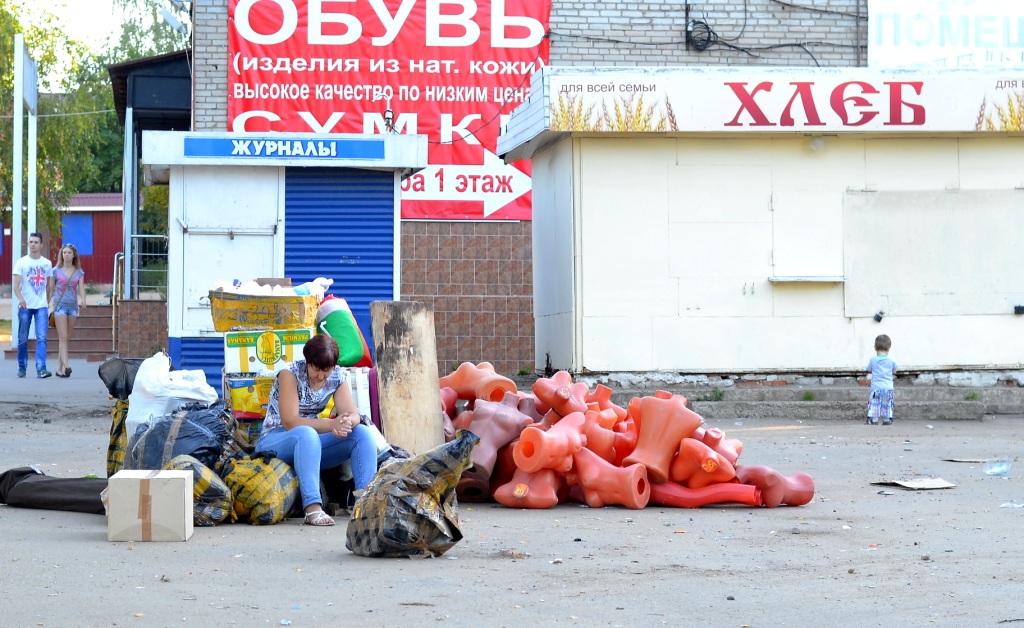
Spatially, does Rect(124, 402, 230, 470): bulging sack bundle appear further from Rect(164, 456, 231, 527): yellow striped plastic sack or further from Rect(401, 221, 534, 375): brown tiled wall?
Rect(401, 221, 534, 375): brown tiled wall

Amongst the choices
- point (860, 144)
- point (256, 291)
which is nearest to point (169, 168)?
point (256, 291)

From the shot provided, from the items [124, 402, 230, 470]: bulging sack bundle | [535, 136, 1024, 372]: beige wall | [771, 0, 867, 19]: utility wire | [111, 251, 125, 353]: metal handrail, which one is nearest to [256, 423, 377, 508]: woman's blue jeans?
[124, 402, 230, 470]: bulging sack bundle

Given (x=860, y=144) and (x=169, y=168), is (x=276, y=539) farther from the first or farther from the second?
(x=860, y=144)

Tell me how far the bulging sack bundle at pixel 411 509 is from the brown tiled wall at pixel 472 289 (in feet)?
37.0

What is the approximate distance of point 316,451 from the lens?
23.1 feet

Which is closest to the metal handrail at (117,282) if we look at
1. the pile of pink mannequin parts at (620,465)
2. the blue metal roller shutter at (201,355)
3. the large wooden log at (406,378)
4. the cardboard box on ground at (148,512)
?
the blue metal roller shutter at (201,355)

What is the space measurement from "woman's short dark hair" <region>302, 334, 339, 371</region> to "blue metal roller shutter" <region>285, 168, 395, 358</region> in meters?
5.26

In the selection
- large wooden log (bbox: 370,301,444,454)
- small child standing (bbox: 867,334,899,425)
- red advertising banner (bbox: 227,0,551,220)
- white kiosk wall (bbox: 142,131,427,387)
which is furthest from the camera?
red advertising banner (bbox: 227,0,551,220)

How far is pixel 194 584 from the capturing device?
5223mm

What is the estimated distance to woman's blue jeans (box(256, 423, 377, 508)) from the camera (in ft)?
23.0

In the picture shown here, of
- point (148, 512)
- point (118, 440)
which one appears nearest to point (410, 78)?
point (118, 440)

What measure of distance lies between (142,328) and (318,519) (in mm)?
11409

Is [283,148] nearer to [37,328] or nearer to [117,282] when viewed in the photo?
[37,328]

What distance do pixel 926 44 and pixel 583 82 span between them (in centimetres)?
771
